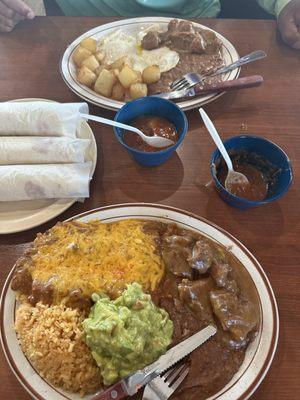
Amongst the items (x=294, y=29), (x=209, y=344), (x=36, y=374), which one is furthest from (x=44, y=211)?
(x=294, y=29)

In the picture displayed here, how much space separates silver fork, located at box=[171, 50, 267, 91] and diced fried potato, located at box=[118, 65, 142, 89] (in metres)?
0.25

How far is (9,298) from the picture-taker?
139cm

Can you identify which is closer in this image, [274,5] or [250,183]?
[250,183]

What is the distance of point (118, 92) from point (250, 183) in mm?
974

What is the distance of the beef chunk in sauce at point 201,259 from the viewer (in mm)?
1408

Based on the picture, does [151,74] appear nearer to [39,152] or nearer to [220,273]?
[39,152]

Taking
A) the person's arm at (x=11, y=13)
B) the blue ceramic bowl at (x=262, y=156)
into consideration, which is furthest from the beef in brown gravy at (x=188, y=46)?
the person's arm at (x=11, y=13)

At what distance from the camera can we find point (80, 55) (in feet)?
7.22

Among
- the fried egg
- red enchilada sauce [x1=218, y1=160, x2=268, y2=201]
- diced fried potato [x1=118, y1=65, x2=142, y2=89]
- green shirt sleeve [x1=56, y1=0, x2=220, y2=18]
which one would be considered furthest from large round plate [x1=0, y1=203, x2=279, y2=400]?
green shirt sleeve [x1=56, y1=0, x2=220, y2=18]

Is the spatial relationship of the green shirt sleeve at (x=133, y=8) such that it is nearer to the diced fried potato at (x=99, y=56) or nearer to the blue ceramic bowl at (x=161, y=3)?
the blue ceramic bowl at (x=161, y=3)

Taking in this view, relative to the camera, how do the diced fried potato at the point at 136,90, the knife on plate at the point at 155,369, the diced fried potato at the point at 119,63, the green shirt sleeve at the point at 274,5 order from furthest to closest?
the green shirt sleeve at the point at 274,5 < the diced fried potato at the point at 119,63 < the diced fried potato at the point at 136,90 < the knife on plate at the point at 155,369

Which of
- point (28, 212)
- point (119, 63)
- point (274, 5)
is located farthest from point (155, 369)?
point (274, 5)

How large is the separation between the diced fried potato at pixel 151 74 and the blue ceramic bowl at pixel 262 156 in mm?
727

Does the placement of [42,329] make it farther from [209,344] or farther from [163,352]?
[209,344]
